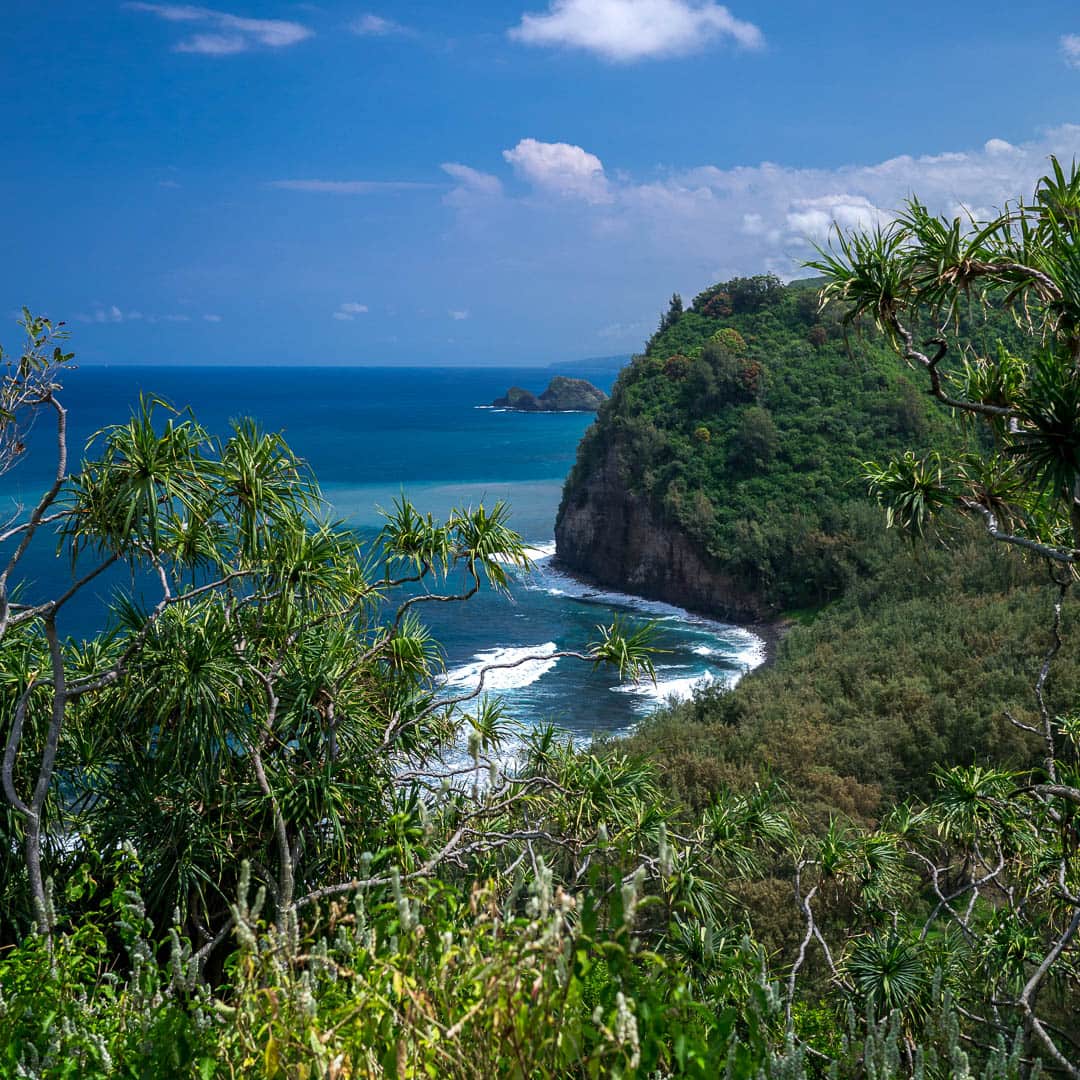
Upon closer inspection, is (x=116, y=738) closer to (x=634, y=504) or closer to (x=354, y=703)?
(x=354, y=703)

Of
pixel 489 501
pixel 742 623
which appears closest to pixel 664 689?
pixel 742 623

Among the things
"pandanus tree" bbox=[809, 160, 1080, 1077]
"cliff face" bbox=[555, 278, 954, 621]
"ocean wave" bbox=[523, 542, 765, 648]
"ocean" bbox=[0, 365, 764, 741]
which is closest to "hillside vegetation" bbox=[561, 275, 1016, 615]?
"cliff face" bbox=[555, 278, 954, 621]

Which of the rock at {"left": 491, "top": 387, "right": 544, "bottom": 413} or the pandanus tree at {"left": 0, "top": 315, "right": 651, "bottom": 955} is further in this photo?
the rock at {"left": 491, "top": 387, "right": 544, "bottom": 413}

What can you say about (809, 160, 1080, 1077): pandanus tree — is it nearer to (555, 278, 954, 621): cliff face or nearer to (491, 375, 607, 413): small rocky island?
(555, 278, 954, 621): cliff face

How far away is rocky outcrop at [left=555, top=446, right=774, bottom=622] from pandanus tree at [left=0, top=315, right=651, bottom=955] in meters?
35.3

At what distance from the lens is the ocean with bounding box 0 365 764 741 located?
3033 centimetres

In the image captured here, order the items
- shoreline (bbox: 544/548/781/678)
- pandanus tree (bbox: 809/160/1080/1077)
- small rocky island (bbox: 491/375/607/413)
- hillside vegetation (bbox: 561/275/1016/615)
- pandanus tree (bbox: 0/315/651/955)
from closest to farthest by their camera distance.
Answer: pandanus tree (bbox: 809/160/1080/1077) → pandanus tree (bbox: 0/315/651/955) → shoreline (bbox: 544/548/781/678) → hillside vegetation (bbox: 561/275/1016/615) → small rocky island (bbox: 491/375/607/413)

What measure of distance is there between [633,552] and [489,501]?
18.6 metres

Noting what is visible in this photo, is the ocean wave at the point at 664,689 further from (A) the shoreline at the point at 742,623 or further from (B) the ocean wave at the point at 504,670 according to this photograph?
(B) the ocean wave at the point at 504,670

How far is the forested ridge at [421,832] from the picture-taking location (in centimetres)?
197

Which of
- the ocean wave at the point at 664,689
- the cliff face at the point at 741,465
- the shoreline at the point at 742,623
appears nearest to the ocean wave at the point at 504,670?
the ocean wave at the point at 664,689

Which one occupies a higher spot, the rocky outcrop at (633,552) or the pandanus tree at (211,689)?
the pandanus tree at (211,689)

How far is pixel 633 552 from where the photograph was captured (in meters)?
45.8

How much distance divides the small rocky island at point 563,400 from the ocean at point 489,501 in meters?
3.70
